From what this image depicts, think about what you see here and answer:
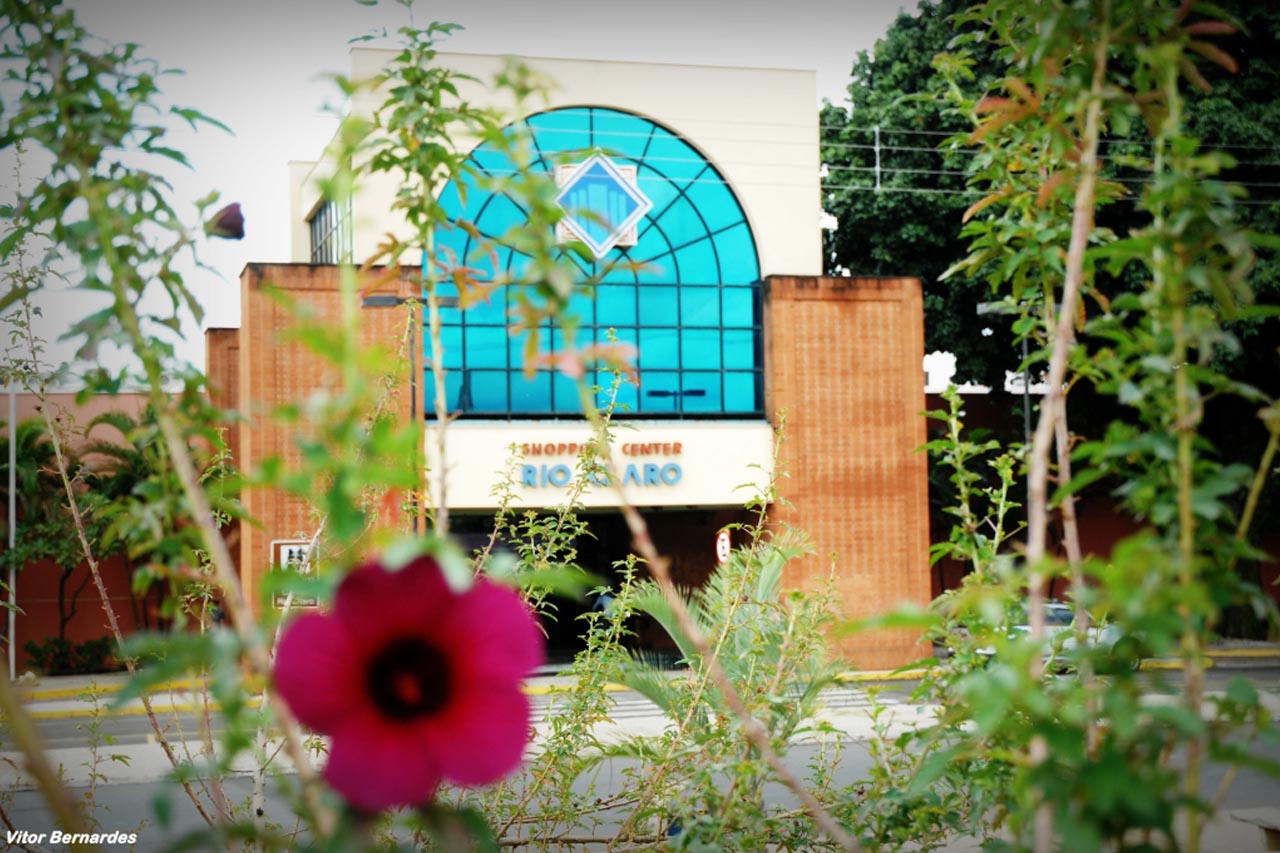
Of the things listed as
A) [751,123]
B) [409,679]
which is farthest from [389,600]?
[751,123]

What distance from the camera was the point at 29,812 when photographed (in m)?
10.3

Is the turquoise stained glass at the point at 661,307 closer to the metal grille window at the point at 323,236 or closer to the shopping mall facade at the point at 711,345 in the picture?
the shopping mall facade at the point at 711,345

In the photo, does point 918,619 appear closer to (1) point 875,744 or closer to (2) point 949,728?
(2) point 949,728

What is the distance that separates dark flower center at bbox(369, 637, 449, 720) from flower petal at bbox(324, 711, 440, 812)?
2 cm

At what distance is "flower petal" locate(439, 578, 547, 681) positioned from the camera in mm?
1113

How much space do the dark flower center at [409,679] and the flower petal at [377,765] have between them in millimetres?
18

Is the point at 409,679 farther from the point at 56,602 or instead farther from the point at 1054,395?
the point at 56,602

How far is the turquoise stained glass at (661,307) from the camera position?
834 inches

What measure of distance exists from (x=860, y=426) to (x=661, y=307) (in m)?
4.53

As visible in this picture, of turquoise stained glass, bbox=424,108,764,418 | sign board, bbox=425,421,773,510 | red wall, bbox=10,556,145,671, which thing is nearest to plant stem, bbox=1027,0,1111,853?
sign board, bbox=425,421,773,510

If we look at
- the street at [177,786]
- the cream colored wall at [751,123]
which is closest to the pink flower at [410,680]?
the street at [177,786]

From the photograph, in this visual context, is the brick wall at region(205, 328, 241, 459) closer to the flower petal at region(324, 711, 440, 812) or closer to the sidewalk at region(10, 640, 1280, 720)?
the sidewalk at region(10, 640, 1280, 720)

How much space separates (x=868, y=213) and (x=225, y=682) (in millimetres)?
25343

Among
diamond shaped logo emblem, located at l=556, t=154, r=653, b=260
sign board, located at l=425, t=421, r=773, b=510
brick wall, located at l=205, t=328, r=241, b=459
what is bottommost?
sign board, located at l=425, t=421, r=773, b=510
